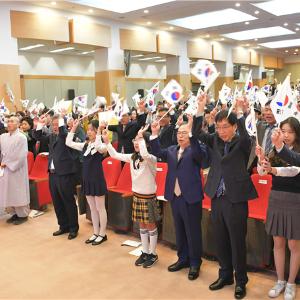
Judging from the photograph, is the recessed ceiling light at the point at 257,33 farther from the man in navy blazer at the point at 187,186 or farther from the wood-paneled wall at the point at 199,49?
the man in navy blazer at the point at 187,186

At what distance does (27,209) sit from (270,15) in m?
10.2

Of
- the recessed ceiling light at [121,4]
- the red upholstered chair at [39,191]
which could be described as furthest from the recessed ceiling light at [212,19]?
the red upholstered chair at [39,191]

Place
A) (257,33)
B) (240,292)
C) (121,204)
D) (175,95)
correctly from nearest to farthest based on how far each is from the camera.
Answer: (240,292) → (175,95) → (121,204) → (257,33)

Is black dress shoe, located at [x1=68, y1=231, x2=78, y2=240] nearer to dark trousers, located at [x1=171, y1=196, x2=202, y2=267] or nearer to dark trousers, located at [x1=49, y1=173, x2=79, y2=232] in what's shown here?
dark trousers, located at [x1=49, y1=173, x2=79, y2=232]

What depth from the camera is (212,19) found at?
13.2 meters

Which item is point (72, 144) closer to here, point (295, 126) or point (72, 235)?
point (72, 235)

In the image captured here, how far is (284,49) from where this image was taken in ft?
68.7

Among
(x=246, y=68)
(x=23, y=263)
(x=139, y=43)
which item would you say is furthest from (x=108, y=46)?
(x=246, y=68)

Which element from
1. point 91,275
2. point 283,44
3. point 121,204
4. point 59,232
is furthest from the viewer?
point 283,44

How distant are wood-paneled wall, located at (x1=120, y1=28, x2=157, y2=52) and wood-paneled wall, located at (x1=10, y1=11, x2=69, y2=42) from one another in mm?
2294

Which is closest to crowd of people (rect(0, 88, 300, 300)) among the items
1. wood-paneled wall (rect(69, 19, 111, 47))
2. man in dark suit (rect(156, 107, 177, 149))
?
man in dark suit (rect(156, 107, 177, 149))

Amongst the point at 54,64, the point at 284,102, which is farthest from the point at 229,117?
the point at 54,64

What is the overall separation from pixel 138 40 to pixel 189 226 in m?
Result: 10.4

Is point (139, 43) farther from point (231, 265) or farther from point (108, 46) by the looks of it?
point (231, 265)
